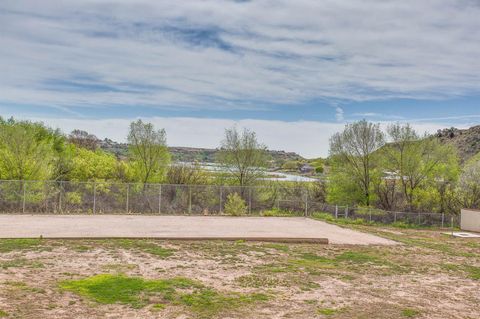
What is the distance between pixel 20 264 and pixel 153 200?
15.8 m

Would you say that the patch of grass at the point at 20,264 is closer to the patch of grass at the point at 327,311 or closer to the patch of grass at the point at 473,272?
the patch of grass at the point at 327,311

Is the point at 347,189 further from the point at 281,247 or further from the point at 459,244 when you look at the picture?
the point at 281,247

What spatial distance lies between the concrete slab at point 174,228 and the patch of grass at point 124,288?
17.7 ft

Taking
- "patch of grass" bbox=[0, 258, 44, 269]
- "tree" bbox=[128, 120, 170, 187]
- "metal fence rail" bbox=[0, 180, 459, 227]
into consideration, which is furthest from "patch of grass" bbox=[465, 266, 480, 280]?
"tree" bbox=[128, 120, 170, 187]

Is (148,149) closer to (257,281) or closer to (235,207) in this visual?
(235,207)

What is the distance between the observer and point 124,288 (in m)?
8.85

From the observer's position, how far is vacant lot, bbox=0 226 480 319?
7891 mm

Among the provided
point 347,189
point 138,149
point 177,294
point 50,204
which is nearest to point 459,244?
point 177,294

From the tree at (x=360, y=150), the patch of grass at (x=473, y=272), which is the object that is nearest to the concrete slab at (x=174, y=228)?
the patch of grass at (x=473, y=272)

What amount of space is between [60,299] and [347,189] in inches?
1391

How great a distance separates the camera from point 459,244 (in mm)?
18609

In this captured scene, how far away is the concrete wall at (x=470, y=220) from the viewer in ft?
85.2

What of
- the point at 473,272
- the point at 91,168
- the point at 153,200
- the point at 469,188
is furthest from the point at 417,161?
the point at 91,168

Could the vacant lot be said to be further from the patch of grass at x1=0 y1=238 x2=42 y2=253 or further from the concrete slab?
the concrete slab
